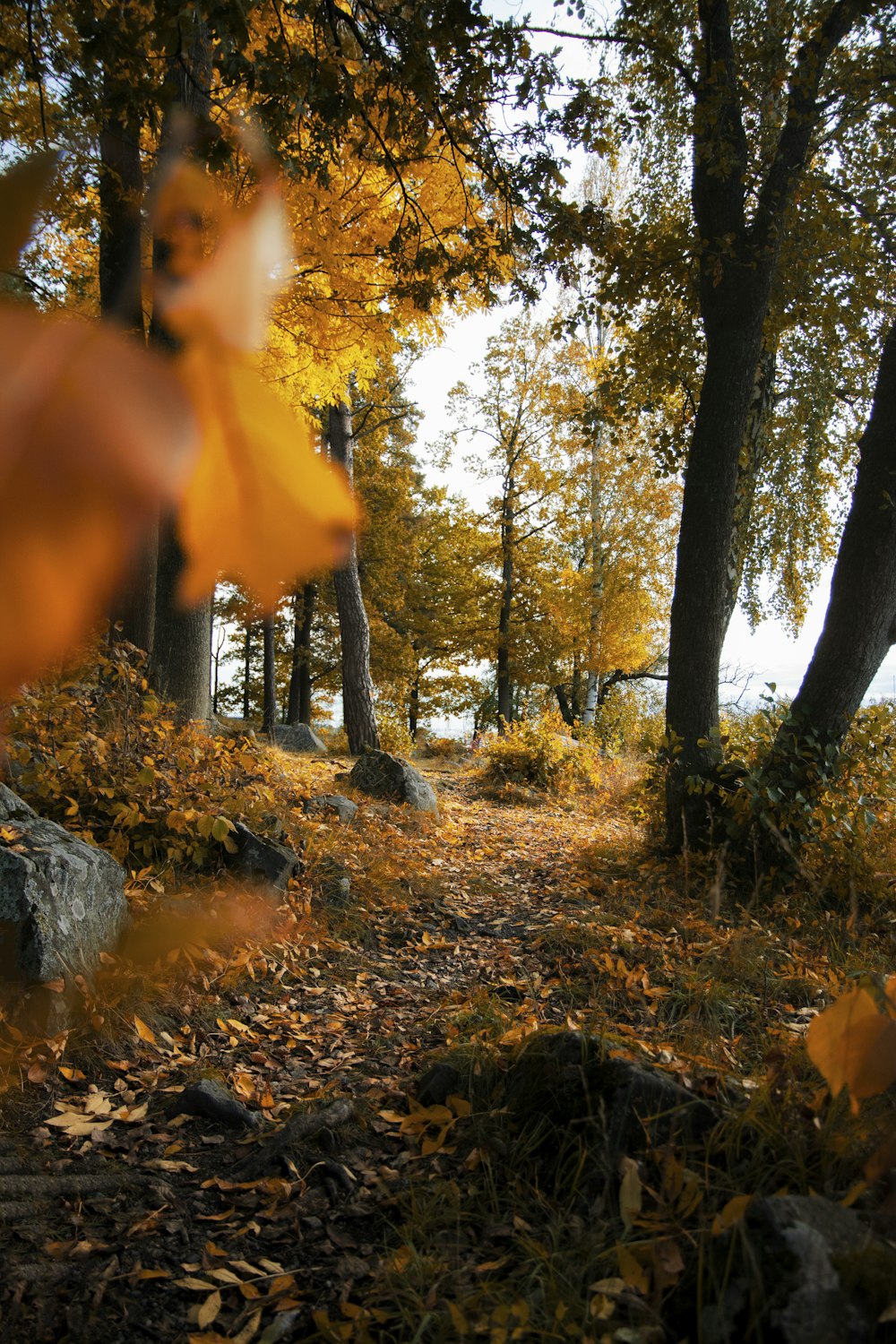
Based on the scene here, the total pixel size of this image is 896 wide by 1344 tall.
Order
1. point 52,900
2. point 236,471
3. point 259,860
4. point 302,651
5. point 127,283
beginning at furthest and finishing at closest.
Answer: point 302,651
point 236,471
point 127,283
point 259,860
point 52,900

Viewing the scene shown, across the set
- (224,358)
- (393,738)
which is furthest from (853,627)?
(393,738)

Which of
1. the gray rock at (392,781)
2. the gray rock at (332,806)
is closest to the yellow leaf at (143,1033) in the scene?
the gray rock at (332,806)

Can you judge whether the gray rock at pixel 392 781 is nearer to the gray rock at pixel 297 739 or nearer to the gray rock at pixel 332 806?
the gray rock at pixel 332 806

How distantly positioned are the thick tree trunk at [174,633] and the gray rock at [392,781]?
2.32m

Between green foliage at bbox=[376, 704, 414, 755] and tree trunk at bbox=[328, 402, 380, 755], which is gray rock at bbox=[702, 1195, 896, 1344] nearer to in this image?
tree trunk at bbox=[328, 402, 380, 755]

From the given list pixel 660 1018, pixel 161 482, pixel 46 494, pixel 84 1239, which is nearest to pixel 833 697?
Result: pixel 660 1018

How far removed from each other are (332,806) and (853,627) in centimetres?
398

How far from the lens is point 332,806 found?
6.21 meters

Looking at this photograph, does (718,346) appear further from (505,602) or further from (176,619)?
(505,602)

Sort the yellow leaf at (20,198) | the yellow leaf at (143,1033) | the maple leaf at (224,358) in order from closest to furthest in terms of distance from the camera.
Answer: the yellow leaf at (143,1033), the yellow leaf at (20,198), the maple leaf at (224,358)

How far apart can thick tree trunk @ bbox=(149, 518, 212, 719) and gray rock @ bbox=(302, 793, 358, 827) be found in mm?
1167

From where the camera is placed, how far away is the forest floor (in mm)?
1661

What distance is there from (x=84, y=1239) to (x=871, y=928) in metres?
4.03

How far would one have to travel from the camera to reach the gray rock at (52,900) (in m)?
2.80
